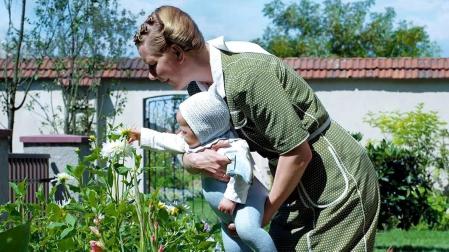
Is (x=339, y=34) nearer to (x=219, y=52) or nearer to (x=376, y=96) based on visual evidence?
(x=376, y=96)

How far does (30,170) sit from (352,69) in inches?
432

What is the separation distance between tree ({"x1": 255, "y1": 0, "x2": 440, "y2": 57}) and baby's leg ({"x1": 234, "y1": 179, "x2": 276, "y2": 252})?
37.8 meters

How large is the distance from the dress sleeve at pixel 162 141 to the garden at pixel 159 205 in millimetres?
85

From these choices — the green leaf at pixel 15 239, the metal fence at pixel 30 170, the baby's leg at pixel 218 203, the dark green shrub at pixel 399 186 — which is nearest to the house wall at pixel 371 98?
the dark green shrub at pixel 399 186

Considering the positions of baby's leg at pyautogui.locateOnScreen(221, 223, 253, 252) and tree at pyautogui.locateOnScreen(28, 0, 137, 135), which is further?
tree at pyautogui.locateOnScreen(28, 0, 137, 135)

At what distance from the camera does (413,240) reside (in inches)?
408

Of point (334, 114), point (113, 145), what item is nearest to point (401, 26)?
point (334, 114)

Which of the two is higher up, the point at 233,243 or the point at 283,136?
the point at 283,136

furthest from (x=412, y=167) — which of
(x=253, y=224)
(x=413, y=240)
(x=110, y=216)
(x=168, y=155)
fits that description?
(x=253, y=224)

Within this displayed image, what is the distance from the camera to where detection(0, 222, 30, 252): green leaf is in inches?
26.2

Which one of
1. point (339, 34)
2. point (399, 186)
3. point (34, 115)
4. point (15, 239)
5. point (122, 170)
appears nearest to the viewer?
point (15, 239)

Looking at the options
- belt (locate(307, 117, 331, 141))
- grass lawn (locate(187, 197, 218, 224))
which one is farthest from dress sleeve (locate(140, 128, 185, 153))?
grass lawn (locate(187, 197, 218, 224))

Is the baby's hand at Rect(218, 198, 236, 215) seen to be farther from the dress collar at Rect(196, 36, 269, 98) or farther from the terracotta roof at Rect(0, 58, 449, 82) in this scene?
the terracotta roof at Rect(0, 58, 449, 82)

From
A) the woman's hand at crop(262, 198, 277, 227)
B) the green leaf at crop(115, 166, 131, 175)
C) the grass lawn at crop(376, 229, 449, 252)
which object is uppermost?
the green leaf at crop(115, 166, 131, 175)
